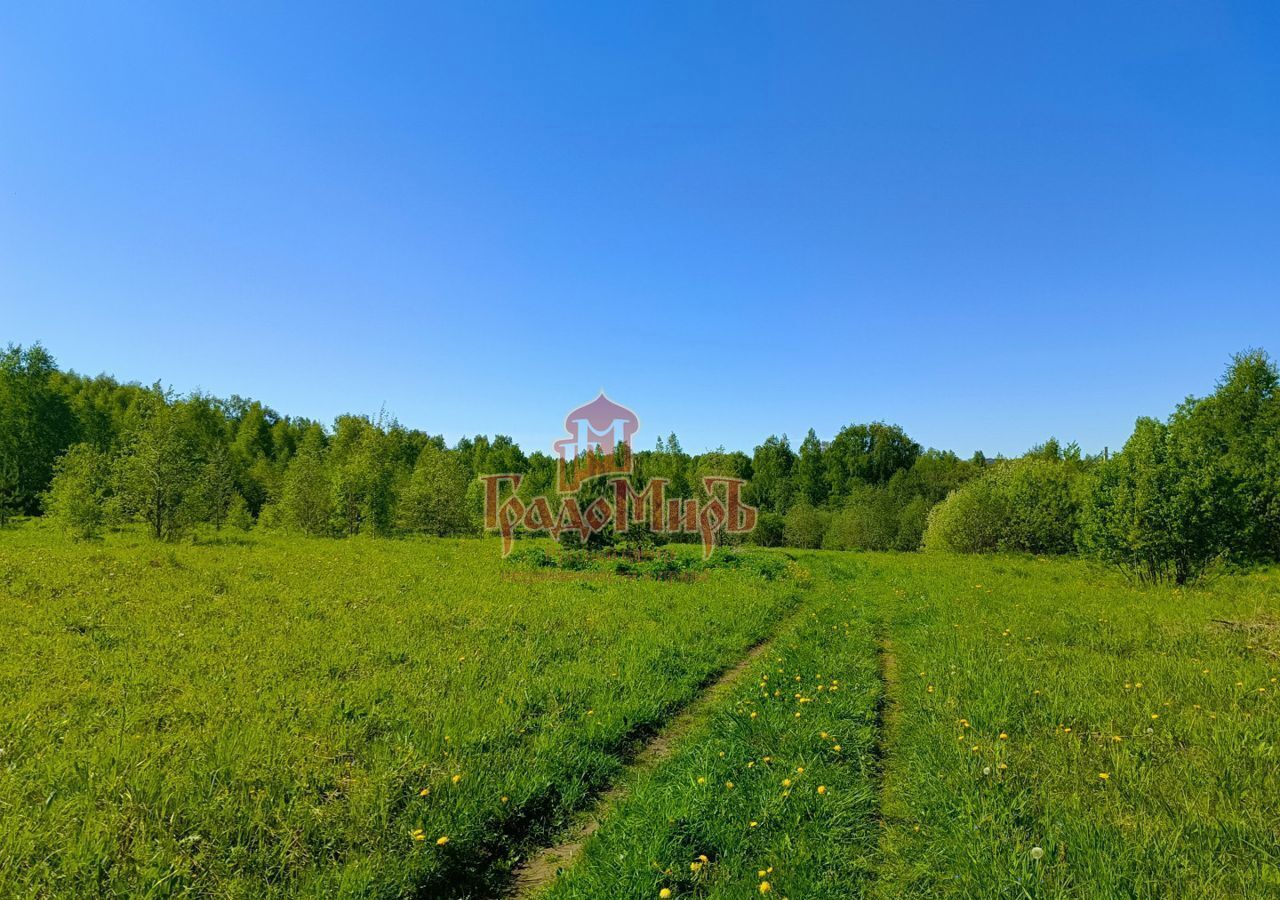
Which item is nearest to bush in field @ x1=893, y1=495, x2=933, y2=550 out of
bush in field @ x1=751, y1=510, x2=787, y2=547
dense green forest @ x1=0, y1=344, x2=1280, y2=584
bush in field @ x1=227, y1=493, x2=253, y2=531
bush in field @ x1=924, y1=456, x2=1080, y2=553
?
dense green forest @ x1=0, y1=344, x2=1280, y2=584

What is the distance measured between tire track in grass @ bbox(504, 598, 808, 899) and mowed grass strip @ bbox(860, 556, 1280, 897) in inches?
93.7

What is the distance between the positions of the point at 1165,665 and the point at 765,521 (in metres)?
58.4

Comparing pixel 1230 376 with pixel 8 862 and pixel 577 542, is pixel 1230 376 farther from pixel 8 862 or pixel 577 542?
pixel 8 862

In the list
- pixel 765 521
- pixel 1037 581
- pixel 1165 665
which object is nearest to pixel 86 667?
pixel 1165 665

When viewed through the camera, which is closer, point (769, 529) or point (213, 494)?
point (213, 494)

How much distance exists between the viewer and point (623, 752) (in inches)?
236

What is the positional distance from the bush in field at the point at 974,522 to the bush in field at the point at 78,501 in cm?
4908

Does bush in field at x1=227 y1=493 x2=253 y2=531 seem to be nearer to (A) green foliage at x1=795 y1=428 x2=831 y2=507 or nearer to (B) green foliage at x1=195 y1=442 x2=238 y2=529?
(B) green foliage at x1=195 y1=442 x2=238 y2=529

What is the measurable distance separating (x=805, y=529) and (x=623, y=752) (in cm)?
6148

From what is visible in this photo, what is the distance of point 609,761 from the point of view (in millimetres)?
5609

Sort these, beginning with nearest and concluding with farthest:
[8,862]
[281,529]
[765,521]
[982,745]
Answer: [8,862]
[982,745]
[281,529]
[765,521]

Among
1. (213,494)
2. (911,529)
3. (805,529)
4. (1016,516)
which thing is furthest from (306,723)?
(805,529)

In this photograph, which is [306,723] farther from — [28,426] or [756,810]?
[28,426]

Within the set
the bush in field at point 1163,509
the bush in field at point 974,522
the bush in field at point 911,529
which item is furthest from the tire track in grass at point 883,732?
the bush in field at point 911,529
